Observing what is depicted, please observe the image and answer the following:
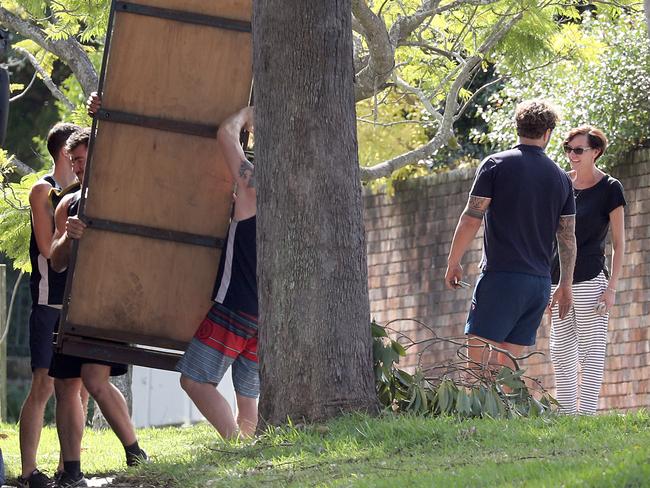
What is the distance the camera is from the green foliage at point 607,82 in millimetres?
12164

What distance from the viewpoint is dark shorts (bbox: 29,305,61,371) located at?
7.81 m

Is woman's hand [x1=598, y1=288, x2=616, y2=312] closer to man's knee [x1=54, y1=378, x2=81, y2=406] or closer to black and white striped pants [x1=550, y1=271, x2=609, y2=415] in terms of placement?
black and white striped pants [x1=550, y1=271, x2=609, y2=415]

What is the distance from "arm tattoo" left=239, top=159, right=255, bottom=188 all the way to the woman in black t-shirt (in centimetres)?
225

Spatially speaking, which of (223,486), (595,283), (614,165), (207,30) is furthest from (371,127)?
(223,486)

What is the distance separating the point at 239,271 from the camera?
7500mm

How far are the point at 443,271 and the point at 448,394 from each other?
6855 millimetres

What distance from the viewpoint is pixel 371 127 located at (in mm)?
15375

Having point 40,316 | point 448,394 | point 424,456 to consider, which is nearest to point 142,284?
point 40,316

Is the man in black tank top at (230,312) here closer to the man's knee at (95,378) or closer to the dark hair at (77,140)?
the man's knee at (95,378)

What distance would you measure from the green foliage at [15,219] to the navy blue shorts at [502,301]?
15.6ft

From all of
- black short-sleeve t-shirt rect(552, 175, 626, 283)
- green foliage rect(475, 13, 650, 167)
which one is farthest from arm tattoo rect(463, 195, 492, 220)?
green foliage rect(475, 13, 650, 167)

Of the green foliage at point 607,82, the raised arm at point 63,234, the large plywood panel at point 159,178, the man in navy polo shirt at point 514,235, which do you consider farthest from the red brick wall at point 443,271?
the raised arm at point 63,234

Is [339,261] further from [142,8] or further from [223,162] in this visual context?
[142,8]

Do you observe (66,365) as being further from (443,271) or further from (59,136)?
(443,271)
